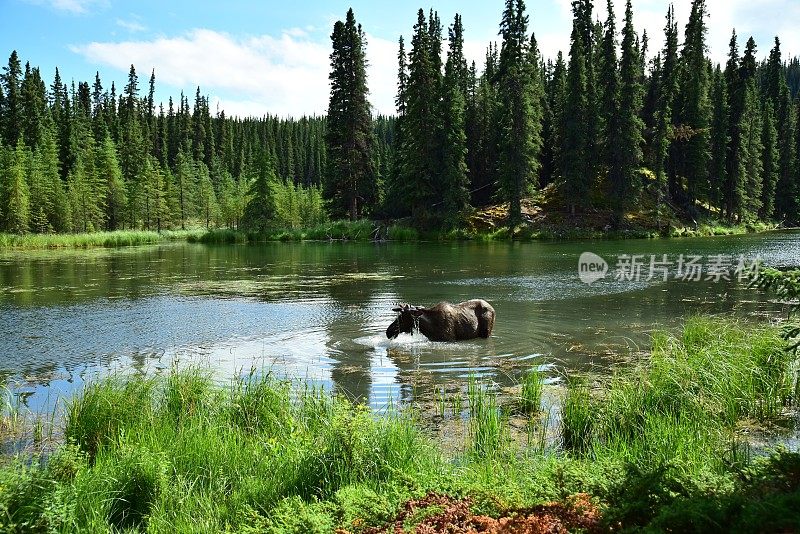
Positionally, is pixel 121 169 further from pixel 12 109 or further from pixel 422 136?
pixel 422 136

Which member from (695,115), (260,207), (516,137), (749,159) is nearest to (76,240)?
(260,207)

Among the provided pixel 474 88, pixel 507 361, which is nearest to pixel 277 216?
pixel 474 88

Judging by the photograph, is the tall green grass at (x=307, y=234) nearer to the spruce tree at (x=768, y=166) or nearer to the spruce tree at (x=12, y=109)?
the spruce tree at (x=12, y=109)

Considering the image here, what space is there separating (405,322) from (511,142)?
4975cm

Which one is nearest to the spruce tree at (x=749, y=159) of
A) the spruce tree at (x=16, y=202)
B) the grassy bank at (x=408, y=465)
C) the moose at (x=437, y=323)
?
the moose at (x=437, y=323)

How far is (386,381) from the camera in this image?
38.8 feet

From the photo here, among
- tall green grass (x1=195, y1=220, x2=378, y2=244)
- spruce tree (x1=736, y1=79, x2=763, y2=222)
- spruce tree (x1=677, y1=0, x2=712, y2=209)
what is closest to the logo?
tall green grass (x1=195, y1=220, x2=378, y2=244)

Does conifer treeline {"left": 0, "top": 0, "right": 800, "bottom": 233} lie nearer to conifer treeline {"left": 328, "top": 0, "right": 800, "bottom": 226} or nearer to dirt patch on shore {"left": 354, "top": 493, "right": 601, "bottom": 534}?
conifer treeline {"left": 328, "top": 0, "right": 800, "bottom": 226}

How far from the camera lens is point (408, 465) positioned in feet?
20.6

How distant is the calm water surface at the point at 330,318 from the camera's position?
1282 centimetres

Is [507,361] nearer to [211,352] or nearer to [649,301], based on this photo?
[211,352]

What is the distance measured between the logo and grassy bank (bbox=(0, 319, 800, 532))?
2063 centimetres

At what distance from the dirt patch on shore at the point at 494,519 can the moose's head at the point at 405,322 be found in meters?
10.7

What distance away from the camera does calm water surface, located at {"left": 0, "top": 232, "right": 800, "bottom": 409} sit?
42.1 feet
